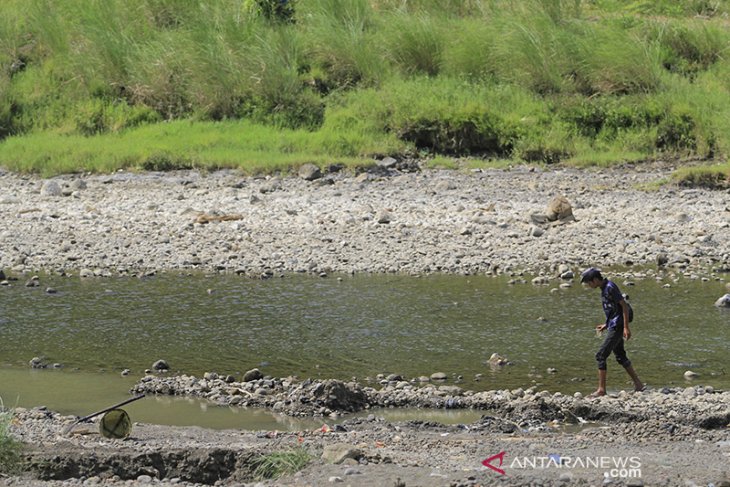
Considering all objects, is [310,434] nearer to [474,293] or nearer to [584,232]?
[474,293]

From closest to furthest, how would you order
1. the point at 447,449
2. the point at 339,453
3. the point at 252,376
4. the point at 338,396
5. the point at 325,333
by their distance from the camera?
the point at 339,453, the point at 447,449, the point at 338,396, the point at 252,376, the point at 325,333

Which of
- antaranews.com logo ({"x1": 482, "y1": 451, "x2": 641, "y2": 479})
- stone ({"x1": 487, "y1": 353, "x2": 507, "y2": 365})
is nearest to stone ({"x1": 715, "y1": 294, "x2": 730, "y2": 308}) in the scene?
stone ({"x1": 487, "y1": 353, "x2": 507, "y2": 365})

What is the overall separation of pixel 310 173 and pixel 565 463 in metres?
11.9

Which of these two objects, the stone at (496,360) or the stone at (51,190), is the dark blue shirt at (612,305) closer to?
the stone at (496,360)

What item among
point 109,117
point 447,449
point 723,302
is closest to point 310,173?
point 109,117

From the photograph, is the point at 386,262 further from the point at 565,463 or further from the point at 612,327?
the point at 565,463

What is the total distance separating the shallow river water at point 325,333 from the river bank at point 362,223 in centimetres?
64

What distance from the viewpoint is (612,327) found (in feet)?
31.5

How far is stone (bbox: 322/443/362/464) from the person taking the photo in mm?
7035

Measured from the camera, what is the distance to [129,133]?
21312mm

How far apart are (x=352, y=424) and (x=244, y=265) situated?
20.4ft

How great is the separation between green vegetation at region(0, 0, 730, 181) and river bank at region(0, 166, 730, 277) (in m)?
0.97

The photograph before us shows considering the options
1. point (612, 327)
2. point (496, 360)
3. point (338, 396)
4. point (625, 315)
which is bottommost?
point (496, 360)

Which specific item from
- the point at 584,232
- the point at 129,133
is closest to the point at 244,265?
the point at 584,232
